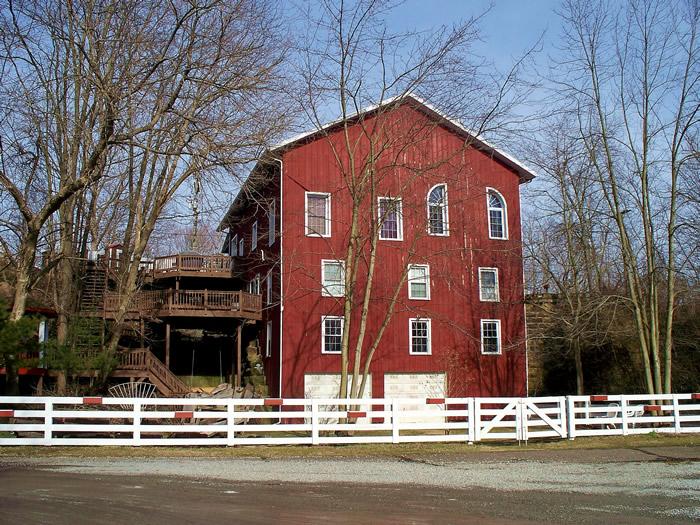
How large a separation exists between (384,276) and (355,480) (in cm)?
1640

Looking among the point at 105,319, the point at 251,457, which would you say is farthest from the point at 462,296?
the point at 251,457

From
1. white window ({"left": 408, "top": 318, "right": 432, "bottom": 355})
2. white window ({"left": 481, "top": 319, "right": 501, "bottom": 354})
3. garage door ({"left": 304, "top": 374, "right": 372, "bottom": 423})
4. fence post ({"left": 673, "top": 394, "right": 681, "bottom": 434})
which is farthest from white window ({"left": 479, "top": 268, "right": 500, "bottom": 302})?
fence post ({"left": 673, "top": 394, "right": 681, "bottom": 434})

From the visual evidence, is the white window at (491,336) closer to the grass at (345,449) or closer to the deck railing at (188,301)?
the deck railing at (188,301)

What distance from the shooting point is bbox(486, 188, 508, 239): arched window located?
94.2 feet

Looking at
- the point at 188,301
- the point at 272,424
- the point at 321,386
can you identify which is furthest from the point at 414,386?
the point at 272,424

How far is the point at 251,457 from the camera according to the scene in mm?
14188

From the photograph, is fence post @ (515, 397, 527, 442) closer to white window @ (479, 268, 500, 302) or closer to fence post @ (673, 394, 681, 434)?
fence post @ (673, 394, 681, 434)

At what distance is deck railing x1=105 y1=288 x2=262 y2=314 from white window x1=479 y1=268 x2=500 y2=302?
8852mm

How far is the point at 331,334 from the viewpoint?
87.6 ft

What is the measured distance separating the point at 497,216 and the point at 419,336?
19.3 ft

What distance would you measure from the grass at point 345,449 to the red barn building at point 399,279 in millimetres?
8542

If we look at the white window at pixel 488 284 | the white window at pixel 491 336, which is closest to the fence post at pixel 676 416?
the white window at pixel 491 336

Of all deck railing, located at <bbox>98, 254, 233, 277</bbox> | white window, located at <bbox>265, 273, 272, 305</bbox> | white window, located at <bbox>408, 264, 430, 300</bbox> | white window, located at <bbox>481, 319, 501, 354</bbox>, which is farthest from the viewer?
deck railing, located at <bbox>98, 254, 233, 277</bbox>

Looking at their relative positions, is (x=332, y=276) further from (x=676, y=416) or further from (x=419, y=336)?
(x=676, y=416)
